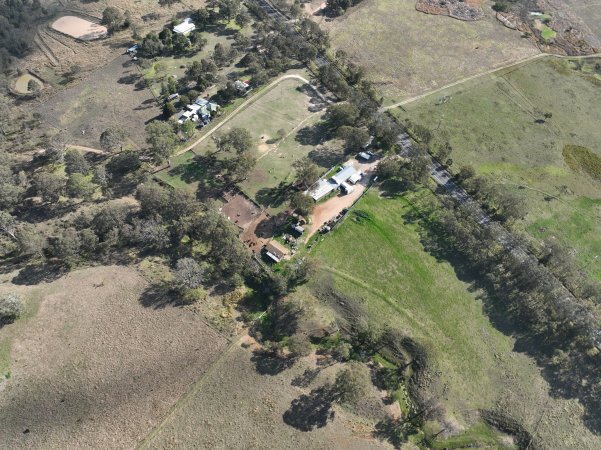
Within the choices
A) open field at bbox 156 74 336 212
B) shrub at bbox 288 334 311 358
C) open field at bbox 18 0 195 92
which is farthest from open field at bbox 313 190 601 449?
open field at bbox 18 0 195 92

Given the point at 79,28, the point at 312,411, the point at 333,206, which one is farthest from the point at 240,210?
the point at 79,28

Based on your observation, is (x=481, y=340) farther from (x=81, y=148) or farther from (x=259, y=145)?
(x=81, y=148)

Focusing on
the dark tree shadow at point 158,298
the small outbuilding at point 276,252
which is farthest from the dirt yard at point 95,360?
the small outbuilding at point 276,252

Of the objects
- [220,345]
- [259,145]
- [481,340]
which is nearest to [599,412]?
[481,340]

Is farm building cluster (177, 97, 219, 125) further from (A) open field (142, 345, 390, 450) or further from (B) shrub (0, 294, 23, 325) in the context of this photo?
(A) open field (142, 345, 390, 450)

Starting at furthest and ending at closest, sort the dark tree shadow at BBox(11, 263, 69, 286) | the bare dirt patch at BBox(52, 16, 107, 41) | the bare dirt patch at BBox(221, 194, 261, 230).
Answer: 1. the bare dirt patch at BBox(52, 16, 107, 41)
2. the bare dirt patch at BBox(221, 194, 261, 230)
3. the dark tree shadow at BBox(11, 263, 69, 286)

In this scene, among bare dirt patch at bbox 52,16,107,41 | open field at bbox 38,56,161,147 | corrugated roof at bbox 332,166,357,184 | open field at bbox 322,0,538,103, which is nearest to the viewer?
corrugated roof at bbox 332,166,357,184
